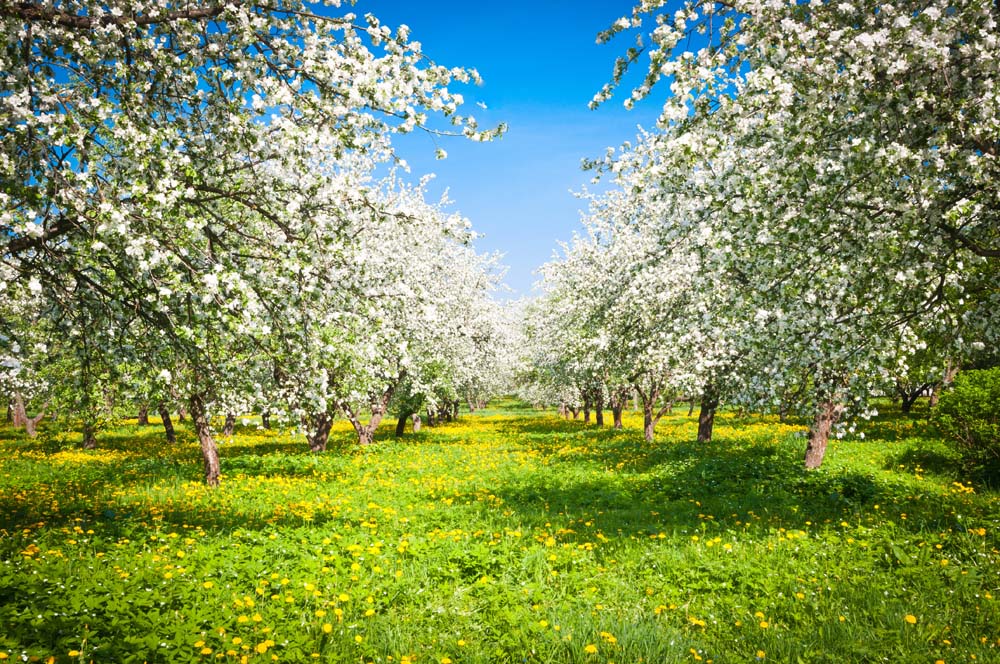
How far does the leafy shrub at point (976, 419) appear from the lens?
13.1 m

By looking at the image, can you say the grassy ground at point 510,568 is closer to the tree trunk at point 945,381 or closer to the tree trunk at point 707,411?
the tree trunk at point 945,381

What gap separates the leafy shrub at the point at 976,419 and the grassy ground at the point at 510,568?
0.98m

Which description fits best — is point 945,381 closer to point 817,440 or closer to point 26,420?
point 817,440

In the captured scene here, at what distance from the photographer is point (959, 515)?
9.41 meters

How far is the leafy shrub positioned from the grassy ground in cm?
98

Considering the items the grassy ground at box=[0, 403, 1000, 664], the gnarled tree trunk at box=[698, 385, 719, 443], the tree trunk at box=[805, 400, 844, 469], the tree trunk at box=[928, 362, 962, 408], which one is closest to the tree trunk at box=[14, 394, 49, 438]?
the grassy ground at box=[0, 403, 1000, 664]

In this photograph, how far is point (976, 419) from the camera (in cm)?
1351

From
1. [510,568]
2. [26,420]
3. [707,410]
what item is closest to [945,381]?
[707,410]

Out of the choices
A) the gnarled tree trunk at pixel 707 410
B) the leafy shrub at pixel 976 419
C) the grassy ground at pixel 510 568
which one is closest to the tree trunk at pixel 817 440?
the grassy ground at pixel 510 568

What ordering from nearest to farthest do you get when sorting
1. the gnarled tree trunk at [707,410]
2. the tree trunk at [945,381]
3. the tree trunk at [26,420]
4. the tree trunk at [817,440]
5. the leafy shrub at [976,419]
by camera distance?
the tree trunk at [945,381] → the leafy shrub at [976,419] → the tree trunk at [817,440] → the gnarled tree trunk at [707,410] → the tree trunk at [26,420]

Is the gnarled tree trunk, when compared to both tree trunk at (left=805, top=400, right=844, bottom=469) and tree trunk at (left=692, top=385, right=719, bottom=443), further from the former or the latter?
tree trunk at (left=805, top=400, right=844, bottom=469)

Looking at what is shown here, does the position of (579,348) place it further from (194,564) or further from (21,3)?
(21,3)

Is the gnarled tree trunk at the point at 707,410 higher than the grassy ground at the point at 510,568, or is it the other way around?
the gnarled tree trunk at the point at 707,410

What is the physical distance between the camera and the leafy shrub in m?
13.1
